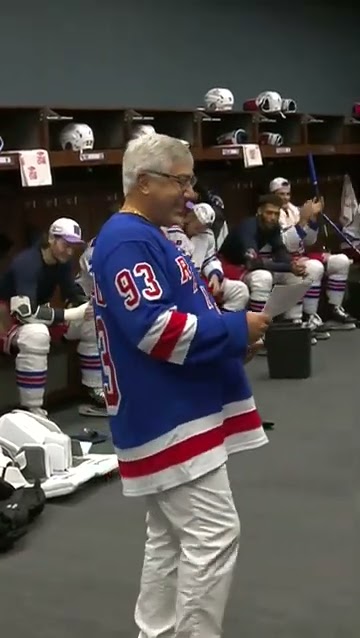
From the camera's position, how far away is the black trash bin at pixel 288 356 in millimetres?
5797

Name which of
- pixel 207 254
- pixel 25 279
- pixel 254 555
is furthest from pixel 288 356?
pixel 254 555

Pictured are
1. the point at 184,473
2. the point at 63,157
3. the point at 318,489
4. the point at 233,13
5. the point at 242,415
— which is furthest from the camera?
the point at 233,13

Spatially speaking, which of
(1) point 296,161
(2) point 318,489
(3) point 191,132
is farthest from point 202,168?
(2) point 318,489

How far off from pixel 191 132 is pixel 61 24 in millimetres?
994

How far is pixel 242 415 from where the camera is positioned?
227cm

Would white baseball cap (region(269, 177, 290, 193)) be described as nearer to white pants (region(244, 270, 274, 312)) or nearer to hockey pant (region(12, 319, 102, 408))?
white pants (region(244, 270, 274, 312))

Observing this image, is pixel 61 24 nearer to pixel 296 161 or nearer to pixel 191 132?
pixel 191 132

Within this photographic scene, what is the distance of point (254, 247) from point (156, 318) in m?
4.61

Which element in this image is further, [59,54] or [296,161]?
[296,161]

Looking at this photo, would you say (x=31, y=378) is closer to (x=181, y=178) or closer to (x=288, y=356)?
(x=288, y=356)

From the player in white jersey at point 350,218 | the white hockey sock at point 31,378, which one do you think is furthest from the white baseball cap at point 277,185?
the white hockey sock at point 31,378

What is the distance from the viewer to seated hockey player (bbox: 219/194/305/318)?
6535mm

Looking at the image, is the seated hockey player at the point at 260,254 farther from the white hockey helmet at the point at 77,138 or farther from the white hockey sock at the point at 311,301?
the white hockey helmet at the point at 77,138

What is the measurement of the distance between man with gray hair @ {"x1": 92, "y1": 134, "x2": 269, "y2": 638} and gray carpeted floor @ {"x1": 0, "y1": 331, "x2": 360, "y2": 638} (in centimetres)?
64
